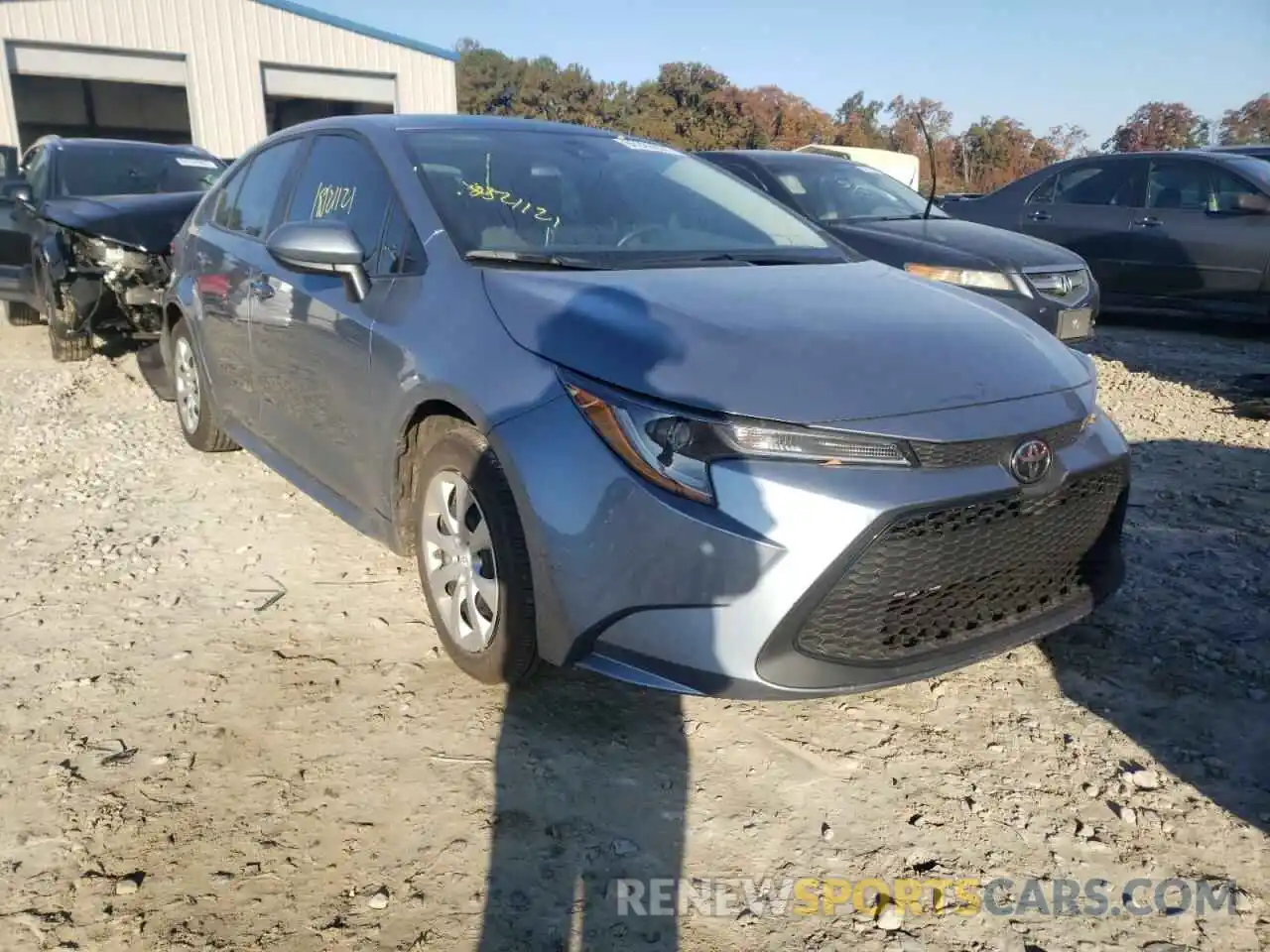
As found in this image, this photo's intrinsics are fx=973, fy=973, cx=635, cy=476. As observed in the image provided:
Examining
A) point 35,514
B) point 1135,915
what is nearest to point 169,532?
point 35,514

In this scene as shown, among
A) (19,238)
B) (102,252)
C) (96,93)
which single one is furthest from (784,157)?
(96,93)

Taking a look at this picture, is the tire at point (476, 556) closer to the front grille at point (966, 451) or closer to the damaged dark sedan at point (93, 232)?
the front grille at point (966, 451)

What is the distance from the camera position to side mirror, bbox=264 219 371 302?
2869mm

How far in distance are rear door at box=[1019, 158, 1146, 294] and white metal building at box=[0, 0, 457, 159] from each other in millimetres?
17455

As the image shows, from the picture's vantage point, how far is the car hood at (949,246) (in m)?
5.98

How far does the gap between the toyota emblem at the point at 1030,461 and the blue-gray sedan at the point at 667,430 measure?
0.01 meters

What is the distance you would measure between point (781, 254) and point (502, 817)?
1.98 meters

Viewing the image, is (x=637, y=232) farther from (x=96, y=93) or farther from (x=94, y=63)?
(x=96, y=93)

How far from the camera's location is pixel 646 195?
338 centimetres

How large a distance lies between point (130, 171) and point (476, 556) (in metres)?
6.83

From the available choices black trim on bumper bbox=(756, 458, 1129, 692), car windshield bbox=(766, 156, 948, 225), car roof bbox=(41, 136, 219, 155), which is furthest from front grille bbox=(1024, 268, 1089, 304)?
car roof bbox=(41, 136, 219, 155)

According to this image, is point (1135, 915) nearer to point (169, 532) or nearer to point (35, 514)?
point (169, 532)

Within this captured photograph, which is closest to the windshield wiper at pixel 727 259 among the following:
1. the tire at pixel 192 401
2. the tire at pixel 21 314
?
the tire at pixel 192 401

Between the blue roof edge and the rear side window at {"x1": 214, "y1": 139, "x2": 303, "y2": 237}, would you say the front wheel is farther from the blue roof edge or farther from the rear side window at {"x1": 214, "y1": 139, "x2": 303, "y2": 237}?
the blue roof edge
